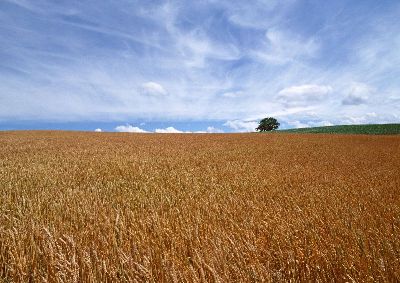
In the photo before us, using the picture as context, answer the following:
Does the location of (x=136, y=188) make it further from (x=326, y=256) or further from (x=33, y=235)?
(x=326, y=256)

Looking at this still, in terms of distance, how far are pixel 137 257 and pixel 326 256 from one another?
1998 millimetres

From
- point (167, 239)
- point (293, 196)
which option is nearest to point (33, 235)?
point (167, 239)

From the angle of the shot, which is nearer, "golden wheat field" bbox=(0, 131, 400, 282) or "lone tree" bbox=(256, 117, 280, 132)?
"golden wheat field" bbox=(0, 131, 400, 282)

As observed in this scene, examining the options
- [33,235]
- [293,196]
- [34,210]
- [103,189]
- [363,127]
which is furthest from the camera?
[363,127]

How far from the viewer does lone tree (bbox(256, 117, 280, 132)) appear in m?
84.0

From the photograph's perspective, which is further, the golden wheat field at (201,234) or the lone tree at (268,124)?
the lone tree at (268,124)

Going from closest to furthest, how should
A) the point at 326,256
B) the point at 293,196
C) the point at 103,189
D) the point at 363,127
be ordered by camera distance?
1. the point at 326,256
2. the point at 293,196
3. the point at 103,189
4. the point at 363,127

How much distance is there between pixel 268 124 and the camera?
278 feet

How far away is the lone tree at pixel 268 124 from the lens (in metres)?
84.0

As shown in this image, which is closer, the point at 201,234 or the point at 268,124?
the point at 201,234

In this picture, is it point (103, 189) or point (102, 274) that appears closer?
point (102, 274)

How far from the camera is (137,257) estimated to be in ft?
10.0

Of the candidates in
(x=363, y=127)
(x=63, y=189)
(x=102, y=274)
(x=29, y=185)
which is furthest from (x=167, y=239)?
(x=363, y=127)

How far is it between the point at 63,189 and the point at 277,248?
4.73 metres
